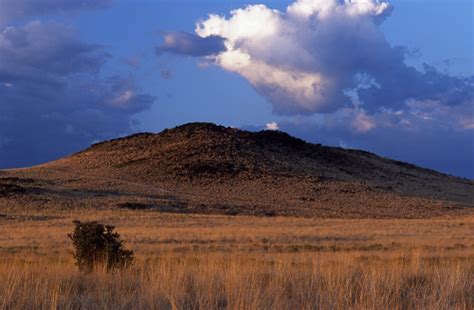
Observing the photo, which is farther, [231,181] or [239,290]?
[231,181]

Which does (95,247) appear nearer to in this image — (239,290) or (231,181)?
(239,290)

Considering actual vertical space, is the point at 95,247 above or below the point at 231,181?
below

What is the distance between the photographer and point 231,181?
7881cm

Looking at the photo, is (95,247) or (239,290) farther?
(95,247)

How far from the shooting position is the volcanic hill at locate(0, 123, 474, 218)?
209 feet

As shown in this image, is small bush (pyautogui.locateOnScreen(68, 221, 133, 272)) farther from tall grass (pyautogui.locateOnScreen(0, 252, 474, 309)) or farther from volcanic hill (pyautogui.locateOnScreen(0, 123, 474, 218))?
volcanic hill (pyautogui.locateOnScreen(0, 123, 474, 218))

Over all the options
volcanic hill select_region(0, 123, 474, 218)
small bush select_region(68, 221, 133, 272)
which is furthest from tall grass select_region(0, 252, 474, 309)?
volcanic hill select_region(0, 123, 474, 218)

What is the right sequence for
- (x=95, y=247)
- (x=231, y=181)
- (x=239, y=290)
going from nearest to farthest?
1. (x=239, y=290)
2. (x=95, y=247)
3. (x=231, y=181)

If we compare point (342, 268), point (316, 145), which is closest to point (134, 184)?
point (316, 145)

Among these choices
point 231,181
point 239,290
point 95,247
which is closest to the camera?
point 239,290

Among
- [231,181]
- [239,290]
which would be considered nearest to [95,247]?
[239,290]

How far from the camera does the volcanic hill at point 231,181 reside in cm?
6381

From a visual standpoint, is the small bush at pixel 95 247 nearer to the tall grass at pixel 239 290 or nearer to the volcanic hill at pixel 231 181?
the tall grass at pixel 239 290

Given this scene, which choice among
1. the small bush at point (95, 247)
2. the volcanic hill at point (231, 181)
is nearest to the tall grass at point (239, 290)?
the small bush at point (95, 247)
